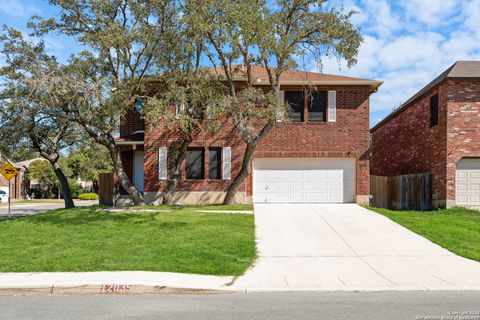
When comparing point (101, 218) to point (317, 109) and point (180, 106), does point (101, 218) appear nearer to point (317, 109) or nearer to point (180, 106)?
point (180, 106)

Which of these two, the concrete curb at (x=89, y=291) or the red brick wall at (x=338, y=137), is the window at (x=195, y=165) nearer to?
the red brick wall at (x=338, y=137)

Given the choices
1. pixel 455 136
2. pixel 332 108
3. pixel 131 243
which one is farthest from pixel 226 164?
pixel 455 136

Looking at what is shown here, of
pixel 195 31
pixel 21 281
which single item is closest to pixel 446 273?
pixel 21 281

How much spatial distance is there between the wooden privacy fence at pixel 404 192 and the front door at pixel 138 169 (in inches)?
492

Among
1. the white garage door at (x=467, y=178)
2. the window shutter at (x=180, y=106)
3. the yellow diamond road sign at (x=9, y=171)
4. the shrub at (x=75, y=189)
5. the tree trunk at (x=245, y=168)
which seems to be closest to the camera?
the window shutter at (x=180, y=106)

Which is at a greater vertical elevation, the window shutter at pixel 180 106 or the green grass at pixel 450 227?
the window shutter at pixel 180 106

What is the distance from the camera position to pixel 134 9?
51.2ft

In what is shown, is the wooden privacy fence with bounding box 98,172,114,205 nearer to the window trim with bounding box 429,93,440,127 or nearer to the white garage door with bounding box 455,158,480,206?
the window trim with bounding box 429,93,440,127

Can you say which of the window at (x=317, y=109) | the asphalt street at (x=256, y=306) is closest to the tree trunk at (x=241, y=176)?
the window at (x=317, y=109)

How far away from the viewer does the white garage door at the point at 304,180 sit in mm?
19812

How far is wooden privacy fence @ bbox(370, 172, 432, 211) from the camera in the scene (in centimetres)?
1920

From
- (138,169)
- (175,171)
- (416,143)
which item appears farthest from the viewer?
(138,169)

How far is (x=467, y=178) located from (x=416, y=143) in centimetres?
393

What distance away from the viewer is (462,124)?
58.5ft
